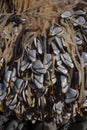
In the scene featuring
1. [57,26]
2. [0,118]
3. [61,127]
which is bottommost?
[61,127]

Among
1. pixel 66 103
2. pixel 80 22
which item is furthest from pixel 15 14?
pixel 66 103

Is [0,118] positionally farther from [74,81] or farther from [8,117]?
[74,81]

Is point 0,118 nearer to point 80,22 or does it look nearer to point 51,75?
point 51,75

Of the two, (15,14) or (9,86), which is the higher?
(15,14)

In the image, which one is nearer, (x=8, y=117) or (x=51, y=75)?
(x=51, y=75)

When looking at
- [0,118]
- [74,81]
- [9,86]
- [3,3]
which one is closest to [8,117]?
[0,118]

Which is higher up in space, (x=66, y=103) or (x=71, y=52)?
(x=71, y=52)
